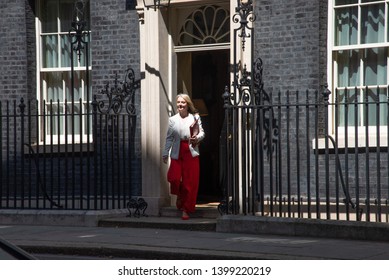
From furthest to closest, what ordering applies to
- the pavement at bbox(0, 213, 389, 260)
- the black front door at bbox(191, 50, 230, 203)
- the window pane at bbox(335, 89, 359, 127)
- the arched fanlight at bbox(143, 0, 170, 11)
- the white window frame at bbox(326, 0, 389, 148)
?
1. the black front door at bbox(191, 50, 230, 203)
2. the arched fanlight at bbox(143, 0, 170, 11)
3. the window pane at bbox(335, 89, 359, 127)
4. the white window frame at bbox(326, 0, 389, 148)
5. the pavement at bbox(0, 213, 389, 260)

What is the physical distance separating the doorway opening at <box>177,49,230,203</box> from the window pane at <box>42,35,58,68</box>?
219 cm

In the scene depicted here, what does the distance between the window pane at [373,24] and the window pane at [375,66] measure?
16cm

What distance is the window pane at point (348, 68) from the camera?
44.9 ft

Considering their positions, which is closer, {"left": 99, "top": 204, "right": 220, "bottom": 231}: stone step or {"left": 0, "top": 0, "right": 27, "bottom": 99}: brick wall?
{"left": 99, "top": 204, "right": 220, "bottom": 231}: stone step

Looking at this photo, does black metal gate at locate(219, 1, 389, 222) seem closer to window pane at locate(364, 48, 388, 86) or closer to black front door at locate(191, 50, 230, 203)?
window pane at locate(364, 48, 388, 86)

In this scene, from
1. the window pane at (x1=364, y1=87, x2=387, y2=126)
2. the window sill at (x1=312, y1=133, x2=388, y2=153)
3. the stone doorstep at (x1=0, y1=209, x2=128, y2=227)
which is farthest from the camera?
the stone doorstep at (x1=0, y1=209, x2=128, y2=227)

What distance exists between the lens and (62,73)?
16250mm

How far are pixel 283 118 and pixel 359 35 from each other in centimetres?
149

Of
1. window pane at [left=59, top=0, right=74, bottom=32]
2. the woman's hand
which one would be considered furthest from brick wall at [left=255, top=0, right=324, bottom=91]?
window pane at [left=59, top=0, right=74, bottom=32]

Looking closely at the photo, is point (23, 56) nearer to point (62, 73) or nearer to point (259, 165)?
point (62, 73)

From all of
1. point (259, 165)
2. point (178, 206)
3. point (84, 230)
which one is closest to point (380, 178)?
point (259, 165)

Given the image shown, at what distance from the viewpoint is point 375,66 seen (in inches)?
532

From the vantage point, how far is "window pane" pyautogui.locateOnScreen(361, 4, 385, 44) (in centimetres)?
1345

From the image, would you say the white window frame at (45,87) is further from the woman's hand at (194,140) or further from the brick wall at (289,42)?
the brick wall at (289,42)
